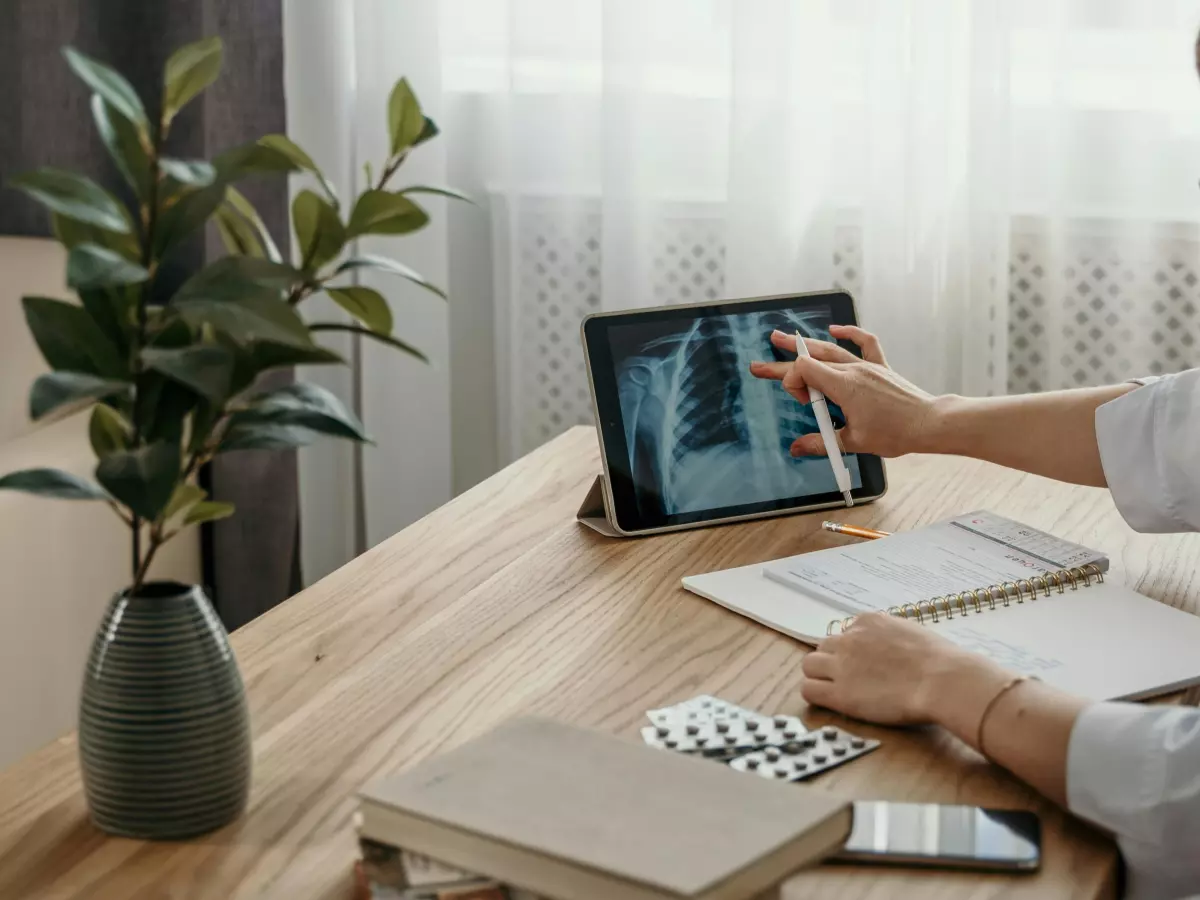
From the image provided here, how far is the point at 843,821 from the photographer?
0.72 m

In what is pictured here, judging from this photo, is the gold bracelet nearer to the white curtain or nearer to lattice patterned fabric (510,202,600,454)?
the white curtain

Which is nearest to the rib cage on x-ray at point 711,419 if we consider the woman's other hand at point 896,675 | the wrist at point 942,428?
the wrist at point 942,428

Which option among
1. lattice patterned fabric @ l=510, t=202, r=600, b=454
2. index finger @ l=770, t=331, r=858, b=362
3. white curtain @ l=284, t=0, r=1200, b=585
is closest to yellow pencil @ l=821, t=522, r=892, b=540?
index finger @ l=770, t=331, r=858, b=362

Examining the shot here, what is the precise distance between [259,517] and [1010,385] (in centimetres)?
119

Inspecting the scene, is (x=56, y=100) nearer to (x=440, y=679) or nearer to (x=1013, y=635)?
(x=440, y=679)

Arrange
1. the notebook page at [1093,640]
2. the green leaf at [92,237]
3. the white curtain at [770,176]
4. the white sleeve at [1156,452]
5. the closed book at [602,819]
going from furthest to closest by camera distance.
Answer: the white curtain at [770,176]
the white sleeve at [1156,452]
the notebook page at [1093,640]
the green leaf at [92,237]
the closed book at [602,819]

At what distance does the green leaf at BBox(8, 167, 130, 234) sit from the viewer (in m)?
0.71

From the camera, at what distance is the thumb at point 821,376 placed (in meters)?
1.40

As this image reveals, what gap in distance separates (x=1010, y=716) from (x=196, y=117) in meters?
Answer: 1.89

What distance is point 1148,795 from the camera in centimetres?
85

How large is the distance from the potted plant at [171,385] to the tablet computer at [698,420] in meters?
0.53

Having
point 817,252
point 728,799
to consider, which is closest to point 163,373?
point 728,799

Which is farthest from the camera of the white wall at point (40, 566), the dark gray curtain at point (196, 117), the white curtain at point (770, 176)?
the dark gray curtain at point (196, 117)

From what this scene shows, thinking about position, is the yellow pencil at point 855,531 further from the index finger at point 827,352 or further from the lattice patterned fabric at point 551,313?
the lattice patterned fabric at point 551,313
